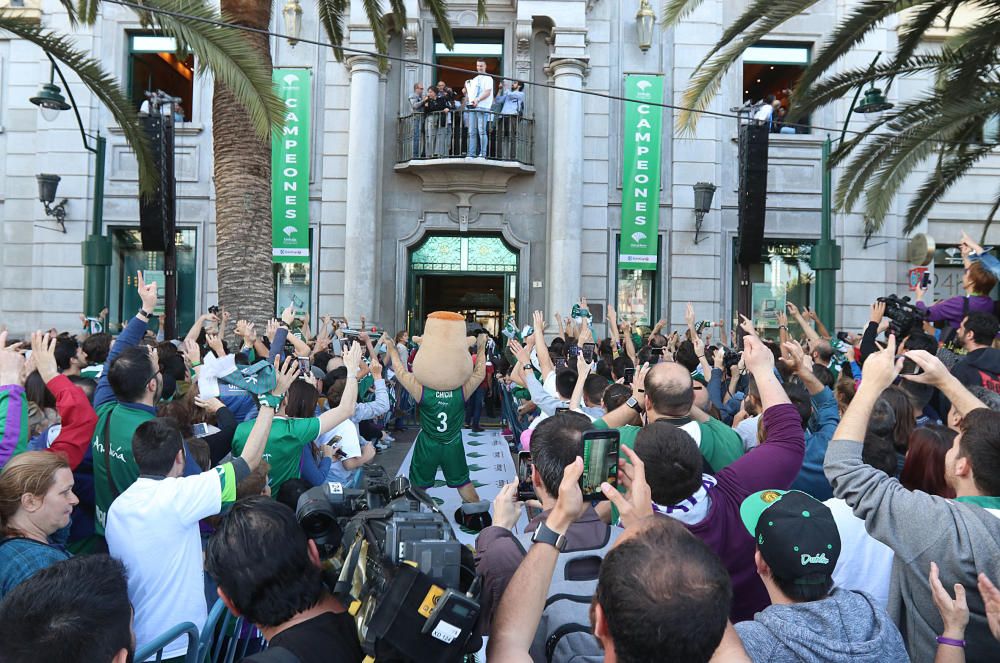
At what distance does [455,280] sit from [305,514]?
16904 mm

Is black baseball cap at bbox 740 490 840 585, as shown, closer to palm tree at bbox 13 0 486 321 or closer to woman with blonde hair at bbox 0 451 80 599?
woman with blonde hair at bbox 0 451 80 599

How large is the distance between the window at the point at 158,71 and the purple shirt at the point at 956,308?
50.6 ft

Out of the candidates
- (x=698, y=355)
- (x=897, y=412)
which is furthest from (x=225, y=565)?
(x=698, y=355)

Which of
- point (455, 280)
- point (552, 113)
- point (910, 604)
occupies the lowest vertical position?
point (910, 604)

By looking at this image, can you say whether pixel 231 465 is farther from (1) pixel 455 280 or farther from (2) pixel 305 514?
(1) pixel 455 280

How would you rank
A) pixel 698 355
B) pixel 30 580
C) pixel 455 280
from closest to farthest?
pixel 30 580
pixel 698 355
pixel 455 280

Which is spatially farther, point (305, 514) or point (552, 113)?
point (552, 113)

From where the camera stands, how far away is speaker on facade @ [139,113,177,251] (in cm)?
1340

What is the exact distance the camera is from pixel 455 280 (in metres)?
18.9

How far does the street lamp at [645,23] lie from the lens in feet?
53.7

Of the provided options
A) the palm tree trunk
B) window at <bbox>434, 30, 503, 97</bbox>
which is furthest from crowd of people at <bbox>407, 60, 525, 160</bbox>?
the palm tree trunk

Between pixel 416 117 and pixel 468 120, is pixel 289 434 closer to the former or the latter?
pixel 468 120

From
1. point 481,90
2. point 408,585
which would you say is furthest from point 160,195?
point 408,585

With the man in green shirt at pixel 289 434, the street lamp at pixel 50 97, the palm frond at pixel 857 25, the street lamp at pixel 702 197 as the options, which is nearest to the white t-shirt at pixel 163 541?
the man in green shirt at pixel 289 434
